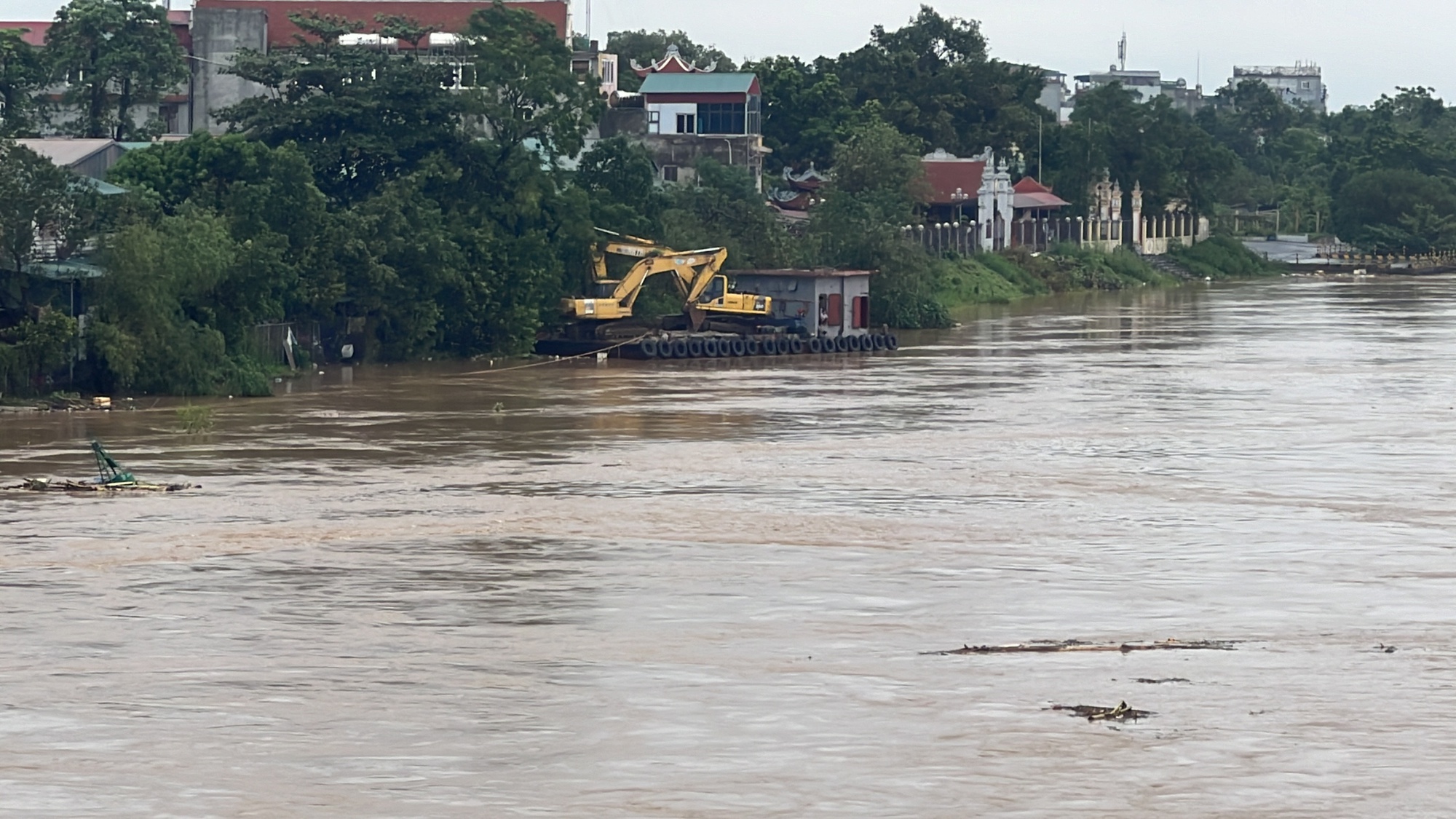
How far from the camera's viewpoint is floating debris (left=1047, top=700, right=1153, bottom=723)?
559 inches

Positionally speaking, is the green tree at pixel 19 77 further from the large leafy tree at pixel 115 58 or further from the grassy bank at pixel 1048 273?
the grassy bank at pixel 1048 273

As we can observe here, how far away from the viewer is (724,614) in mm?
17922

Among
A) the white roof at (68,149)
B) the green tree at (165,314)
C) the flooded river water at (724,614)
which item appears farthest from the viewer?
the white roof at (68,149)

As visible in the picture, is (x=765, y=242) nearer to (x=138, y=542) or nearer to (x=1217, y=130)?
(x=138, y=542)

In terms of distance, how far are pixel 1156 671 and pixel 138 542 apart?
10.5 meters

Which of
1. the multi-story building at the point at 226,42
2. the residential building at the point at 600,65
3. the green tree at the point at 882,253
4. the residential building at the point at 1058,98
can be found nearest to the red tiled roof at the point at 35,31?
the multi-story building at the point at 226,42

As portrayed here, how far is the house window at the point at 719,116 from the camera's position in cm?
7600

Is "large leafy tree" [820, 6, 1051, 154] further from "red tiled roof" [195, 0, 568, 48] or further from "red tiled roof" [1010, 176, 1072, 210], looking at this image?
"red tiled roof" [195, 0, 568, 48]

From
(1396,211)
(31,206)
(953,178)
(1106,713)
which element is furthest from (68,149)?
(1396,211)

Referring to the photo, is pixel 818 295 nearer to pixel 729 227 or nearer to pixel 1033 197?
pixel 729 227

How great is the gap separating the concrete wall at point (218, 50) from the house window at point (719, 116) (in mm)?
17270

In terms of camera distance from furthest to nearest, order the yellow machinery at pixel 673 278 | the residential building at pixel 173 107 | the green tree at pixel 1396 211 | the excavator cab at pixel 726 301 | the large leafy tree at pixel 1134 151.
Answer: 1. the green tree at pixel 1396 211
2. the large leafy tree at pixel 1134 151
3. the residential building at pixel 173 107
4. the excavator cab at pixel 726 301
5. the yellow machinery at pixel 673 278

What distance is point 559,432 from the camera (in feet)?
106

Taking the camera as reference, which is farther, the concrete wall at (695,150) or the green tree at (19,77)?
the concrete wall at (695,150)
